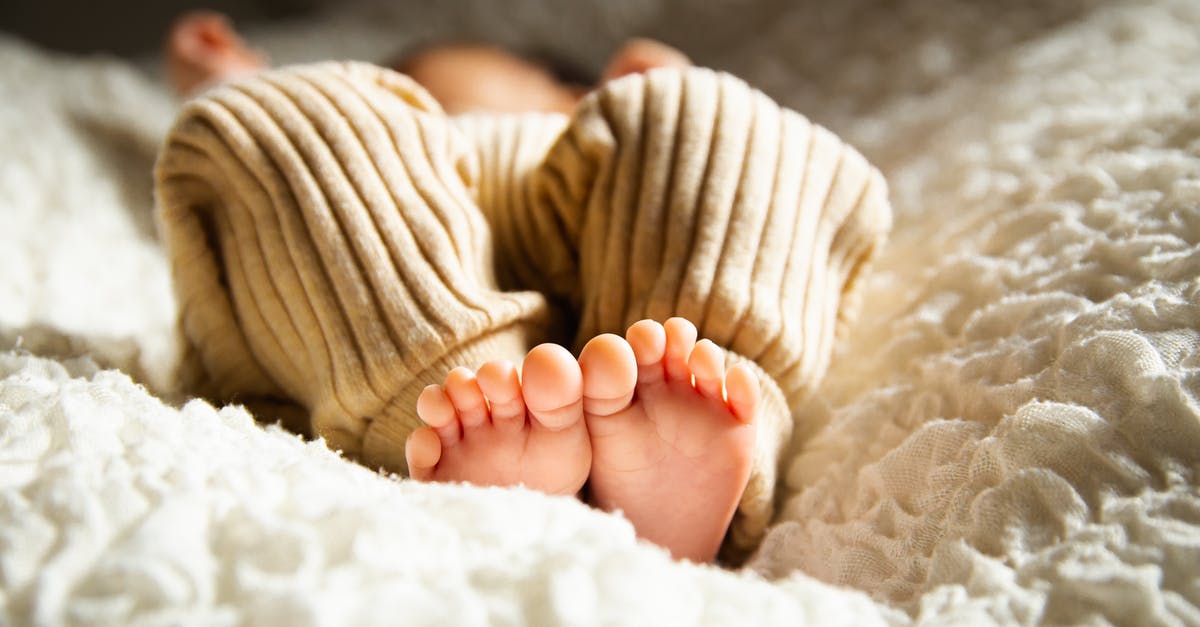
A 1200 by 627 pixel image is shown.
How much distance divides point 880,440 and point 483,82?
0.82m

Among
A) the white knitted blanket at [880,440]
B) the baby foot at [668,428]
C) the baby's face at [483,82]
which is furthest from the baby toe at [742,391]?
the baby's face at [483,82]

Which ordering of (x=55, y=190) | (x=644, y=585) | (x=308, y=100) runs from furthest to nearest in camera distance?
(x=55, y=190) < (x=308, y=100) < (x=644, y=585)

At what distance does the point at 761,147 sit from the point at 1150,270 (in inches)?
11.3

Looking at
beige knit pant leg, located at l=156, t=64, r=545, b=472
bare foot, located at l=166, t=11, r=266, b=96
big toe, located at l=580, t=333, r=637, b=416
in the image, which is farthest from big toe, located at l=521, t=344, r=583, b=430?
bare foot, located at l=166, t=11, r=266, b=96

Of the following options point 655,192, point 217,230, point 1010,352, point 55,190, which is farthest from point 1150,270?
point 55,190

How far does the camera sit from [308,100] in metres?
0.67

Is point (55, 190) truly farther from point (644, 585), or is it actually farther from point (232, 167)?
point (644, 585)

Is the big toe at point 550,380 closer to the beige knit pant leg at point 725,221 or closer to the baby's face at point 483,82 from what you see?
the beige knit pant leg at point 725,221

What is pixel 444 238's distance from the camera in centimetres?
64

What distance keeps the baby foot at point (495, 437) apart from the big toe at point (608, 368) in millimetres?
11

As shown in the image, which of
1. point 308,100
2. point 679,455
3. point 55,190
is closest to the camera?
point 679,455

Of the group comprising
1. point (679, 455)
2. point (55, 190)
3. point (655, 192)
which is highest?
point (655, 192)

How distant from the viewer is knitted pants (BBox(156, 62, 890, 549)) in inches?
24.3

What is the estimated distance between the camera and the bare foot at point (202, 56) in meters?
1.23
